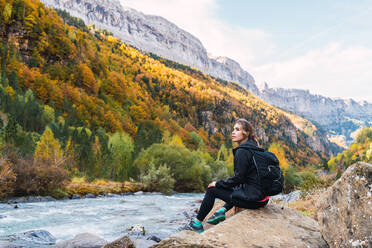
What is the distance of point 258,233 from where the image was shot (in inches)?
164

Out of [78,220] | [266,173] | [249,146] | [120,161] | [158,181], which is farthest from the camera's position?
[120,161]

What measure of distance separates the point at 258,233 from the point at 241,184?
1.06 metres

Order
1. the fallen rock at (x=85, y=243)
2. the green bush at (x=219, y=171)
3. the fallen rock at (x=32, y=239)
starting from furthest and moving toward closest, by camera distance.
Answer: the green bush at (x=219, y=171), the fallen rock at (x=32, y=239), the fallen rock at (x=85, y=243)

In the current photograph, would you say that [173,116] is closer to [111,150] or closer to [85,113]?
[85,113]

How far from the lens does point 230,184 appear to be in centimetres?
519

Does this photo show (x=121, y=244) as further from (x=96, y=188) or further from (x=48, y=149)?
(x=48, y=149)

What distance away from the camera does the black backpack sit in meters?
4.80

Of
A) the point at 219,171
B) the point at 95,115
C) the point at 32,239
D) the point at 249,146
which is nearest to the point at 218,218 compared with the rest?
the point at 249,146

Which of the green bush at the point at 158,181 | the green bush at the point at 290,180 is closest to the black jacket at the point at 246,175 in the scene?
the green bush at the point at 158,181

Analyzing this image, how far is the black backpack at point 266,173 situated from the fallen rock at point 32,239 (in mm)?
10023

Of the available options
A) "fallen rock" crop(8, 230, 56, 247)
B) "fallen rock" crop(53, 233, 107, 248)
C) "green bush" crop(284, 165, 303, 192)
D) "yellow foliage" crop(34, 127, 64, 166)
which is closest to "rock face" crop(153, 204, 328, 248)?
"fallen rock" crop(53, 233, 107, 248)

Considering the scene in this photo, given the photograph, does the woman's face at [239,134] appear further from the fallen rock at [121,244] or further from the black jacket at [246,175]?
the fallen rock at [121,244]

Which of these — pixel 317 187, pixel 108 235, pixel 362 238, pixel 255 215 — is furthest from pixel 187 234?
pixel 317 187

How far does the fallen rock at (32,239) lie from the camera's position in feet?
36.1
